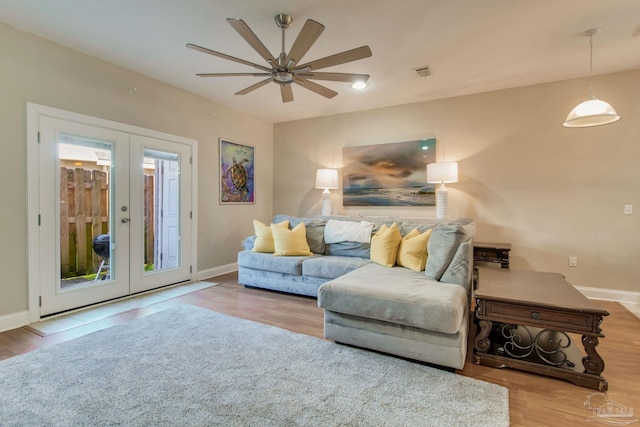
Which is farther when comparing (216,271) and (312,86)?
(216,271)

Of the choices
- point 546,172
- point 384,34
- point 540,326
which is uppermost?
point 384,34

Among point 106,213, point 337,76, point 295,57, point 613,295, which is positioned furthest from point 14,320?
point 613,295

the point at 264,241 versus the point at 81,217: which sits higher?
the point at 81,217

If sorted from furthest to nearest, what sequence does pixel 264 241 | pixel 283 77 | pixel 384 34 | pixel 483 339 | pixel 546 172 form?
pixel 264 241
pixel 546 172
pixel 384 34
pixel 283 77
pixel 483 339

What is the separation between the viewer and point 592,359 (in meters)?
1.93

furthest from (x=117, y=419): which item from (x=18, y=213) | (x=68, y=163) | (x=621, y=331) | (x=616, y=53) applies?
(x=616, y=53)

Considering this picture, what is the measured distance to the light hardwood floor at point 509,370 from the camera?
1739 millimetres

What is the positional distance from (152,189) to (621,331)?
209 inches

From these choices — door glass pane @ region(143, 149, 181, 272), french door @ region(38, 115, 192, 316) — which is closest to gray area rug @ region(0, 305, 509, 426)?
french door @ region(38, 115, 192, 316)

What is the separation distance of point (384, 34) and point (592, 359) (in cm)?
294

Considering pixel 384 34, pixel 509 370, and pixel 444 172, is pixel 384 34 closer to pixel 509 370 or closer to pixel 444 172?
pixel 444 172

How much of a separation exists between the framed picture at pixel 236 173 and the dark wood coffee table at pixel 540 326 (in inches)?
154

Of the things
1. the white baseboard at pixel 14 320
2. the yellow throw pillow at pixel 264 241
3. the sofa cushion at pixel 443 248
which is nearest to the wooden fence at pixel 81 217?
the white baseboard at pixel 14 320

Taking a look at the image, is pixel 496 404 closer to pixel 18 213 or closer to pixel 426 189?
pixel 426 189
